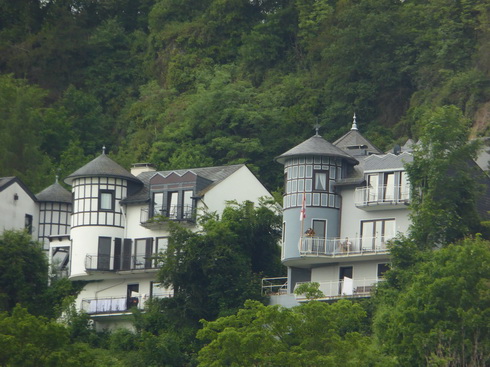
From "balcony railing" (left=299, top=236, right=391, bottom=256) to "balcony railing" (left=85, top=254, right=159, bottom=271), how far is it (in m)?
10.0

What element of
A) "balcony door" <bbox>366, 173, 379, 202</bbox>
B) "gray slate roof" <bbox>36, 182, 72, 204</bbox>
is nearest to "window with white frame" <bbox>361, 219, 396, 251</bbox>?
"balcony door" <bbox>366, 173, 379, 202</bbox>

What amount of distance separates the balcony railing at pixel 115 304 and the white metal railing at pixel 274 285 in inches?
205

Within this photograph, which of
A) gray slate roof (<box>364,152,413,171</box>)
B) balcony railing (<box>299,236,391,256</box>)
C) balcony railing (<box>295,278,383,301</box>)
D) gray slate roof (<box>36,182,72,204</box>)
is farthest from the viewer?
gray slate roof (<box>36,182,72,204</box>)

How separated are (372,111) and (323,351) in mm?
45692

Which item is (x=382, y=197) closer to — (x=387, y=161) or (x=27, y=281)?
(x=387, y=161)

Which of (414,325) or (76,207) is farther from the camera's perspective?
(76,207)

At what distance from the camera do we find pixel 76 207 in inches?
3910

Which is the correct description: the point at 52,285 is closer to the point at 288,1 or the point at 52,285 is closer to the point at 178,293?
the point at 178,293

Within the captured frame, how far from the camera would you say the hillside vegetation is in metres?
118

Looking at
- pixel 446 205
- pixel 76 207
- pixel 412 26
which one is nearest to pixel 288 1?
pixel 412 26

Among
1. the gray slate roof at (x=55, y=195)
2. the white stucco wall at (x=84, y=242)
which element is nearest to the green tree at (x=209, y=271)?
the white stucco wall at (x=84, y=242)

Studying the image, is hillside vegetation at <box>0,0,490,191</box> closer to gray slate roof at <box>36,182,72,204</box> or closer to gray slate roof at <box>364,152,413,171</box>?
gray slate roof at <box>36,182,72,204</box>

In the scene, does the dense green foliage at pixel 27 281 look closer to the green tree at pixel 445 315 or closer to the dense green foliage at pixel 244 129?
the dense green foliage at pixel 244 129

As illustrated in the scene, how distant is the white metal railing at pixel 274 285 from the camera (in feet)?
302
